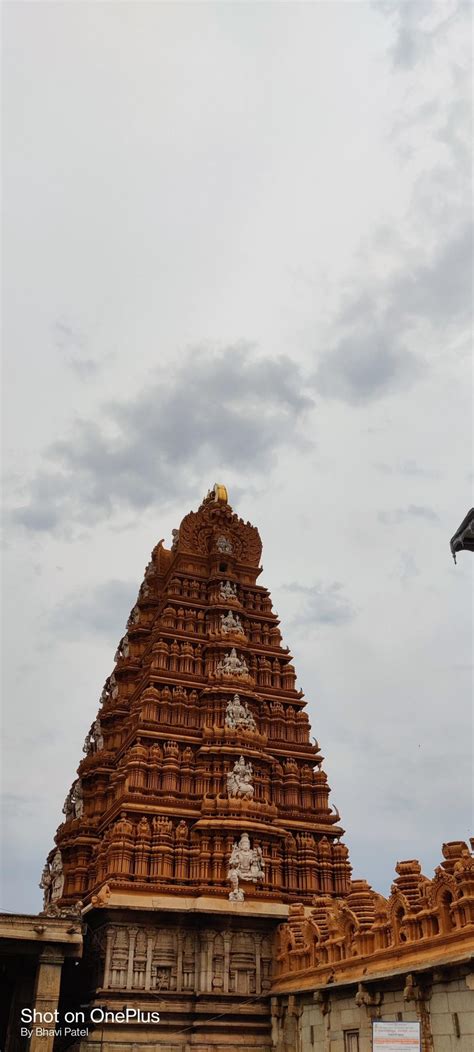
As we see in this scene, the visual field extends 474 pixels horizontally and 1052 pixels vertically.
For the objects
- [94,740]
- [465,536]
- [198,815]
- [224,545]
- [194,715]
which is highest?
[224,545]

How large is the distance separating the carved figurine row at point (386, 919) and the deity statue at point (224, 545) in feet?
55.0

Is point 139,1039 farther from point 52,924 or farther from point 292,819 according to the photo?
point 292,819

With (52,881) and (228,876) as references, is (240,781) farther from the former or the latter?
(52,881)

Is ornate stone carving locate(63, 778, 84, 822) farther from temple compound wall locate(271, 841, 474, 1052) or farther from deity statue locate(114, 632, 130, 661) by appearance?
temple compound wall locate(271, 841, 474, 1052)

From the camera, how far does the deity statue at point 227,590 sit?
36.5m

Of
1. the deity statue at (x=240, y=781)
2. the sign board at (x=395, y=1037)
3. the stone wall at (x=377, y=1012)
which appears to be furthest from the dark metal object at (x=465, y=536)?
the deity statue at (x=240, y=781)

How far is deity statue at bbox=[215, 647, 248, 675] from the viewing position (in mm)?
33188

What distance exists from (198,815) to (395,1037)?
11.7 m

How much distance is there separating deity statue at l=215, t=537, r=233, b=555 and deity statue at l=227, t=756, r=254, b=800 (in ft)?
37.6

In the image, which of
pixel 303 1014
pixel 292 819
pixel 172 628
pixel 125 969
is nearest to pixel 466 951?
pixel 303 1014

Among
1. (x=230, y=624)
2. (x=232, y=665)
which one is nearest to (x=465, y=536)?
(x=232, y=665)

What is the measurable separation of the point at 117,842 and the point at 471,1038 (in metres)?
13.4

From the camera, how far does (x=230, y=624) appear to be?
35344 mm

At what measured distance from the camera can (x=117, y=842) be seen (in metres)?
26.7
